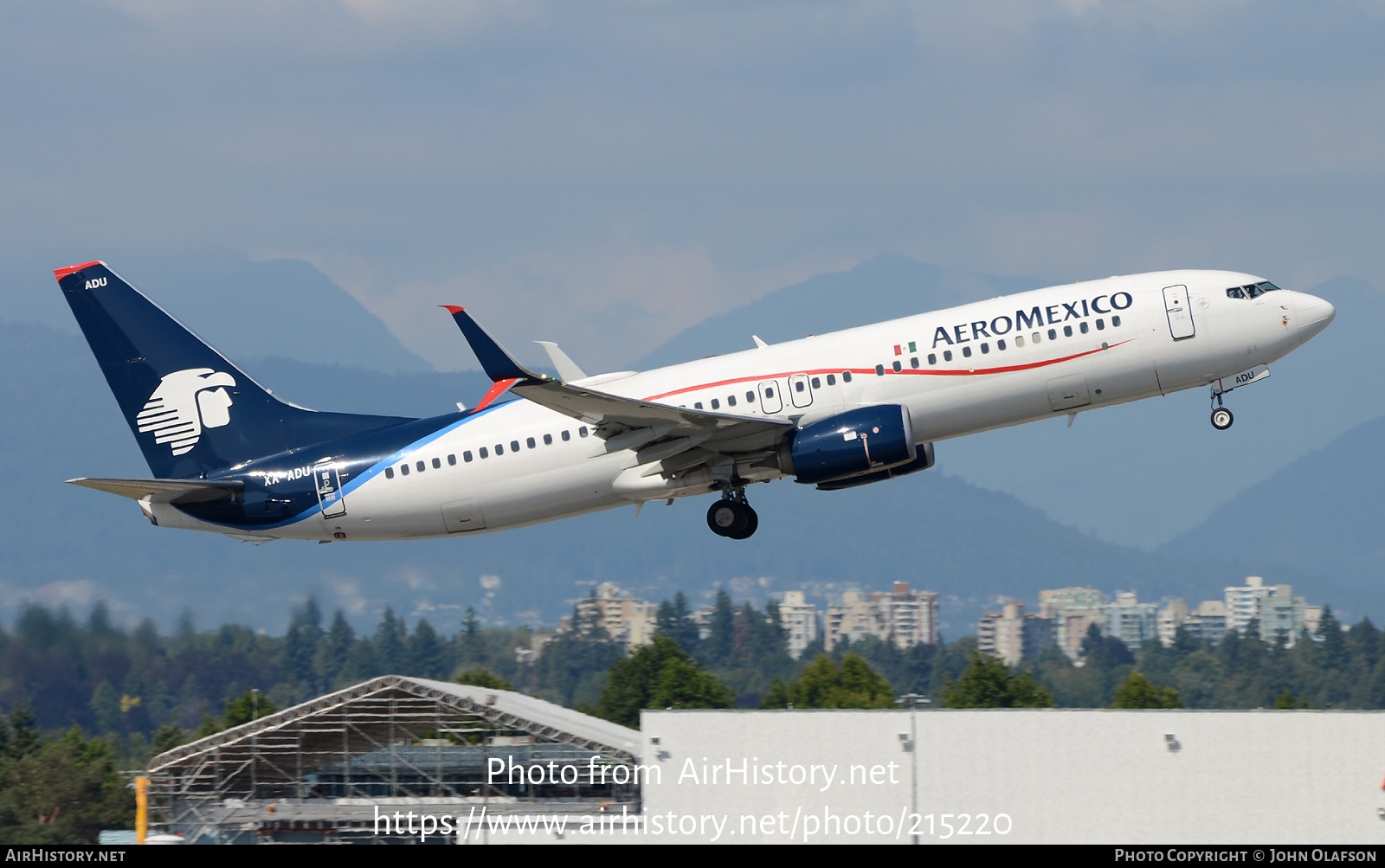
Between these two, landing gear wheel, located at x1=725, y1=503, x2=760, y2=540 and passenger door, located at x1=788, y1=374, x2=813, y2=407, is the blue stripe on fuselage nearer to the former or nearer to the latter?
landing gear wheel, located at x1=725, y1=503, x2=760, y2=540

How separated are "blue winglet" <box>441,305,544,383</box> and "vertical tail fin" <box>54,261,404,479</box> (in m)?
8.44

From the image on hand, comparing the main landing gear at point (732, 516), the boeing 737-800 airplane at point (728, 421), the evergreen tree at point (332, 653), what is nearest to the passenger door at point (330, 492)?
the boeing 737-800 airplane at point (728, 421)

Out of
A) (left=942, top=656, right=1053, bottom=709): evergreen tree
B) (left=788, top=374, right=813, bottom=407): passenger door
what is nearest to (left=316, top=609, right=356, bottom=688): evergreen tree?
(left=942, top=656, right=1053, bottom=709): evergreen tree

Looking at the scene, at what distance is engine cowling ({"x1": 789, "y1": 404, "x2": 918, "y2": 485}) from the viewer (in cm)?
3681

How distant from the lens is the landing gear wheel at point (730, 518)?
132ft

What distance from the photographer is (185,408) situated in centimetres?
4216

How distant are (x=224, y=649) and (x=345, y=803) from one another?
347ft

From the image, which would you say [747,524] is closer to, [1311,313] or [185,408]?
[1311,313]

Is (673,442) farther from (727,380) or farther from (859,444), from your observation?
(859,444)

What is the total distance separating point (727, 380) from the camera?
38.8 m

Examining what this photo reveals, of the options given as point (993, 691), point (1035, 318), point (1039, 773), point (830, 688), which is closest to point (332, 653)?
point (830, 688)
